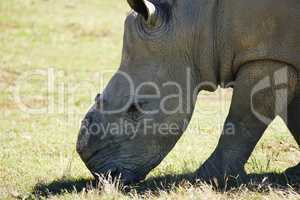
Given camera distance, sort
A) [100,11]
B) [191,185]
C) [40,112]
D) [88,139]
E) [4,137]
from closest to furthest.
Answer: [191,185], [88,139], [4,137], [40,112], [100,11]

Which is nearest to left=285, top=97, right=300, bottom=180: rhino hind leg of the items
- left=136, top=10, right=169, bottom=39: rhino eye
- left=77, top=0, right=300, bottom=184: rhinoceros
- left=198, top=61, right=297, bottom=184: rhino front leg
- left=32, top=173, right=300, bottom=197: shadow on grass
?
left=32, top=173, right=300, bottom=197: shadow on grass

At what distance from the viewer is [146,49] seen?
648 cm

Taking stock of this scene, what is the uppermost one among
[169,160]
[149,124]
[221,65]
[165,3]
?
[165,3]

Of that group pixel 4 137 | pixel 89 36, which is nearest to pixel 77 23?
pixel 89 36

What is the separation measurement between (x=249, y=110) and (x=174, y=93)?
0.68m

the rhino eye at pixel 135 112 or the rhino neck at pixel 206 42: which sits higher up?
the rhino neck at pixel 206 42

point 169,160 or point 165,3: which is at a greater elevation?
point 165,3

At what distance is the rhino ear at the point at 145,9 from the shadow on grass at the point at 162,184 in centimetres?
148

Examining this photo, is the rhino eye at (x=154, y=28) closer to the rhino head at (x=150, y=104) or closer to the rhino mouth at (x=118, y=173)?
the rhino head at (x=150, y=104)

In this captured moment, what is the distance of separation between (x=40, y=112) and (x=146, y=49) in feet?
19.8

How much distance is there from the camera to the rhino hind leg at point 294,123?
6.73 metres

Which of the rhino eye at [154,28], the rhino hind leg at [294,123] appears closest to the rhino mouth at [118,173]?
the rhino eye at [154,28]

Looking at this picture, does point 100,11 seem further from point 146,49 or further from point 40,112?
point 146,49

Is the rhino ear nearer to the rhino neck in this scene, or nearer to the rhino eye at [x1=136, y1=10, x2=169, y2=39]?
the rhino eye at [x1=136, y1=10, x2=169, y2=39]
